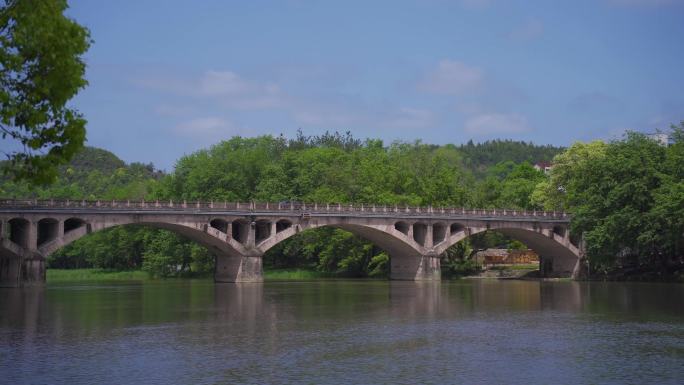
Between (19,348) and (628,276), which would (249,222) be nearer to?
(628,276)

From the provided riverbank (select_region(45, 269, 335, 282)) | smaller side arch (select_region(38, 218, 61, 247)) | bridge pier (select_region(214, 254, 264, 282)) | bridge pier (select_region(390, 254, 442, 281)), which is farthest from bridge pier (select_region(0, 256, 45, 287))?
bridge pier (select_region(390, 254, 442, 281))

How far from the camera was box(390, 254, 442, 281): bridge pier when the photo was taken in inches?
3738

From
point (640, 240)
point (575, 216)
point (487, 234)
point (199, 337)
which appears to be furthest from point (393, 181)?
point (199, 337)

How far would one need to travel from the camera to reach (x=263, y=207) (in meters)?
88.2

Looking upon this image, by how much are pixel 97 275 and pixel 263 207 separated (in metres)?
40.9

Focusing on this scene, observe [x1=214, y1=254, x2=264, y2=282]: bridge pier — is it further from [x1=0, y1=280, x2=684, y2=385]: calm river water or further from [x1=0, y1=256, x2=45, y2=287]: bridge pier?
[x1=0, y1=280, x2=684, y2=385]: calm river water

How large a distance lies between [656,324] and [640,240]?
3986 cm

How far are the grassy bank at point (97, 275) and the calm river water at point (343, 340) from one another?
51.0 meters

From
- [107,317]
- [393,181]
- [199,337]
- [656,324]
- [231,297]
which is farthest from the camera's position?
[393,181]

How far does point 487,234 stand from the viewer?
11119cm

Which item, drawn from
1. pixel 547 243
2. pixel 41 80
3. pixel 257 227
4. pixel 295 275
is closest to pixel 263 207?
pixel 257 227

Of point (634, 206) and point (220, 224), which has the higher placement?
point (634, 206)

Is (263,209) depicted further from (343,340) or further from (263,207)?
(343,340)

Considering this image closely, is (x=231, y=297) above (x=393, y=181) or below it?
below
